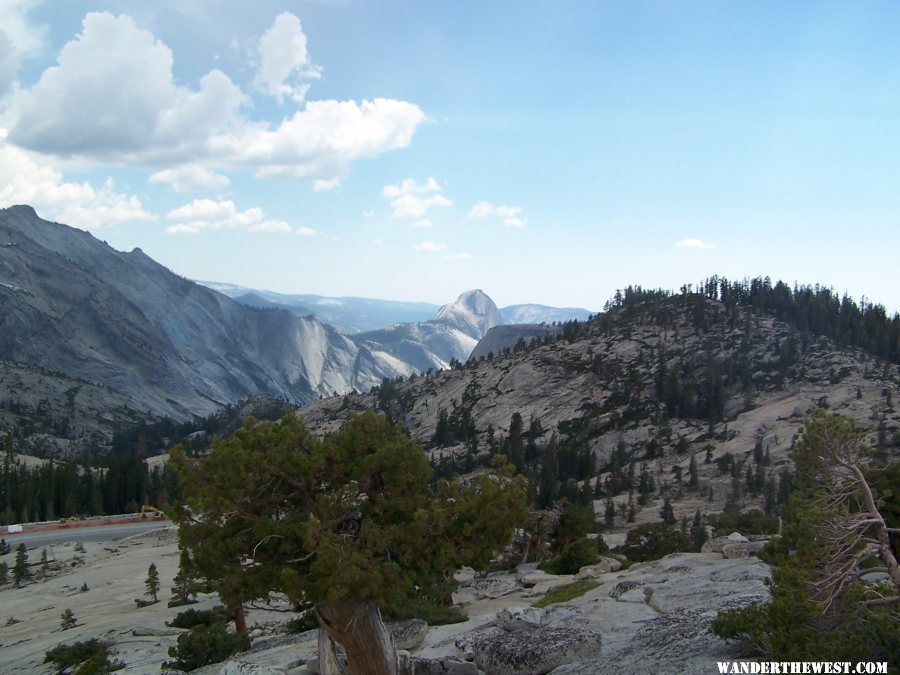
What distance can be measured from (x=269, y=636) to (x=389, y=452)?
1906 cm

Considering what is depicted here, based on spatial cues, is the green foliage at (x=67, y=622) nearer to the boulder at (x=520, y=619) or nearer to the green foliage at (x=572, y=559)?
the green foliage at (x=572, y=559)

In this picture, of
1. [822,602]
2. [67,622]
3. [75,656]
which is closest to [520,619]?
[822,602]

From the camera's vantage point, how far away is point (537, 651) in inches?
820

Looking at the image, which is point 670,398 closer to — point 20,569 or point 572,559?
point 572,559

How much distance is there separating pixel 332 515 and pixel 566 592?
19.5 meters

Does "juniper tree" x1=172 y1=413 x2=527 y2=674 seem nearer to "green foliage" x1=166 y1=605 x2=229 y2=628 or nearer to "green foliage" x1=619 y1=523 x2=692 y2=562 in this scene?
"green foliage" x1=166 y1=605 x2=229 y2=628

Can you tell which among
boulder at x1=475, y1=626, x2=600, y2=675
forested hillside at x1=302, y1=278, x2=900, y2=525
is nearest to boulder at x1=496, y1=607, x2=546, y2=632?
Answer: boulder at x1=475, y1=626, x2=600, y2=675

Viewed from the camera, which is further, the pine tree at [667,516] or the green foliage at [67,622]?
the pine tree at [667,516]

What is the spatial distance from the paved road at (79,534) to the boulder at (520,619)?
69992 mm

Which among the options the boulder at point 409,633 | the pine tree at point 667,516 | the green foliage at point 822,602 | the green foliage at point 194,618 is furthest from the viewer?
the pine tree at point 667,516

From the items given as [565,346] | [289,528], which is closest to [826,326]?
[565,346]

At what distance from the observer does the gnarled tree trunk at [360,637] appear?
1867cm

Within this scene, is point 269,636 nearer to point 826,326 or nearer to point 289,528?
point 289,528

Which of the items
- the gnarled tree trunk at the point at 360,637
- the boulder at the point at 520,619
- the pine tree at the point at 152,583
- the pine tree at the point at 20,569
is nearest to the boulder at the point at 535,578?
the boulder at the point at 520,619
